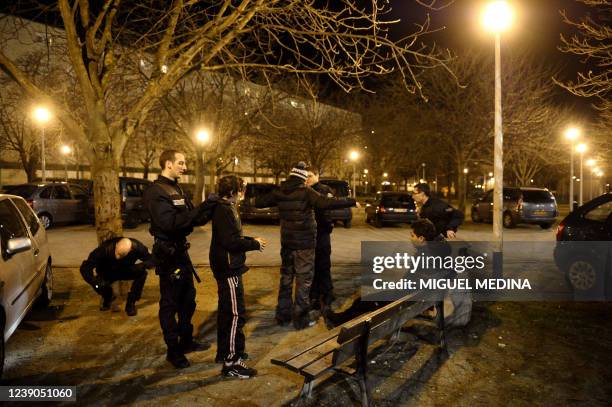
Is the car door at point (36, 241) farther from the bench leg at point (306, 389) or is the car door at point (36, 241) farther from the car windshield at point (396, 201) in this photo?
the car windshield at point (396, 201)

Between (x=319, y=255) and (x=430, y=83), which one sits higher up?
(x=430, y=83)

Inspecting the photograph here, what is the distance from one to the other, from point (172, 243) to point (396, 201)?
15.4 m

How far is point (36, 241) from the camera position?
6289mm

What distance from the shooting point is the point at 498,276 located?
8727 millimetres

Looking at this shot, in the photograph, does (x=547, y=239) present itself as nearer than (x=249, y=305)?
No

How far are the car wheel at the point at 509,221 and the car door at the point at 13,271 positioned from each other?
1656 cm

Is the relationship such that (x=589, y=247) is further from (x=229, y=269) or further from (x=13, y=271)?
(x=13, y=271)

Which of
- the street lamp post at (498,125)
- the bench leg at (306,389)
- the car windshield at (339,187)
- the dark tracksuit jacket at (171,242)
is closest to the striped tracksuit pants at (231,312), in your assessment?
the dark tracksuit jacket at (171,242)

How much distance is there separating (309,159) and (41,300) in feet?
69.3

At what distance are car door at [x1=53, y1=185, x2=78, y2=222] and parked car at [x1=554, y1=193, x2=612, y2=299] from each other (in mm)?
15779

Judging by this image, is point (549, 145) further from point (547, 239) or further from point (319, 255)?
point (319, 255)

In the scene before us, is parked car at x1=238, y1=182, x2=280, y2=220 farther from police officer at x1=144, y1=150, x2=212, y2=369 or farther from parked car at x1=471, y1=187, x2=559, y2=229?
police officer at x1=144, y1=150, x2=212, y2=369

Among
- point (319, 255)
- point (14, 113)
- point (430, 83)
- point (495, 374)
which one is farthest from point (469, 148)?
point (14, 113)

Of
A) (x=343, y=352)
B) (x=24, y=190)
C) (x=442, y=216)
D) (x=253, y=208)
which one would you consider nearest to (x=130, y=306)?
(x=343, y=352)
